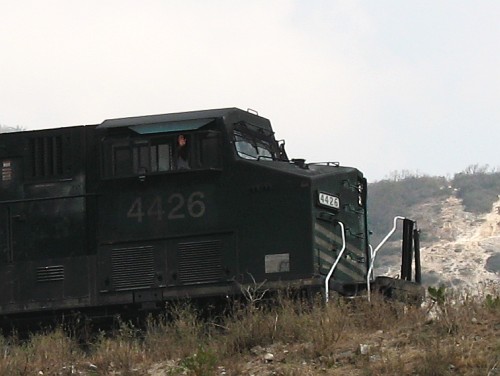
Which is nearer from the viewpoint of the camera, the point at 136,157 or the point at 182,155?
the point at 182,155

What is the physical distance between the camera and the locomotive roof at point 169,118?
57.0ft

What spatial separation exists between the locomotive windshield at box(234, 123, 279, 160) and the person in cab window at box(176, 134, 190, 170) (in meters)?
0.74

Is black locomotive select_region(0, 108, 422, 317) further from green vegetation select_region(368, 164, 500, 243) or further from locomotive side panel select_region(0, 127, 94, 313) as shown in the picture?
green vegetation select_region(368, 164, 500, 243)

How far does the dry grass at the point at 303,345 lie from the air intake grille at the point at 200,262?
1.43m

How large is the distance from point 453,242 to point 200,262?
8179cm

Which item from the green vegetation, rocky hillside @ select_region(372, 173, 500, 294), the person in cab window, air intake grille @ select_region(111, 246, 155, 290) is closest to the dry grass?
air intake grille @ select_region(111, 246, 155, 290)

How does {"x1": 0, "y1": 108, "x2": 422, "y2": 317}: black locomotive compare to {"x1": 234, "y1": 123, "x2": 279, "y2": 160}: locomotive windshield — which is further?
{"x1": 234, "y1": 123, "x2": 279, "y2": 160}: locomotive windshield

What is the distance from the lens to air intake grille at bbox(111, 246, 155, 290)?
17.3m

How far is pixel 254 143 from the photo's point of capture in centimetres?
1795

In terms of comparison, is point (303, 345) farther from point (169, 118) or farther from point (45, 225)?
point (45, 225)

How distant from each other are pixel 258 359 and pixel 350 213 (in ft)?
17.1

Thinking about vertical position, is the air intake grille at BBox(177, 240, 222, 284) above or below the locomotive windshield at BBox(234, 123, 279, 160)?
below

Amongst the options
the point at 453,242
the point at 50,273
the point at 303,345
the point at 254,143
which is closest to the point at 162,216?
the point at 254,143

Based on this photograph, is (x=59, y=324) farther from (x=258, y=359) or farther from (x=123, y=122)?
(x=258, y=359)
